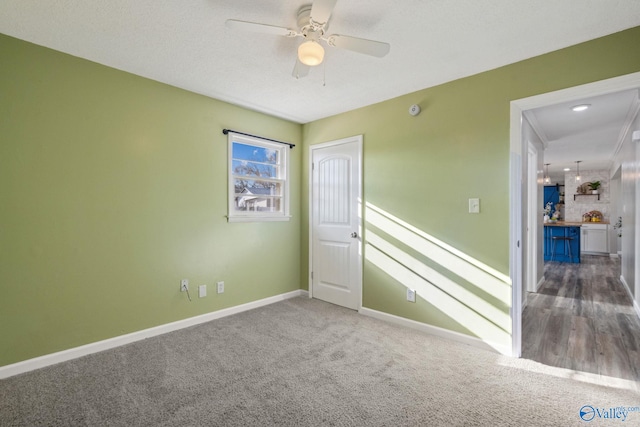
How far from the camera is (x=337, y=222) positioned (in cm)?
402

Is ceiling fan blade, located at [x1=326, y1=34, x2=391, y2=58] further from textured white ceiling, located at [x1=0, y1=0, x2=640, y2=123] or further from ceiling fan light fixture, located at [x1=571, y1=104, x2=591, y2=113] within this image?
ceiling fan light fixture, located at [x1=571, y1=104, x2=591, y2=113]

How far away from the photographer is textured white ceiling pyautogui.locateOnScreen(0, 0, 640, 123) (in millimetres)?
1926

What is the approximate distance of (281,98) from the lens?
345cm

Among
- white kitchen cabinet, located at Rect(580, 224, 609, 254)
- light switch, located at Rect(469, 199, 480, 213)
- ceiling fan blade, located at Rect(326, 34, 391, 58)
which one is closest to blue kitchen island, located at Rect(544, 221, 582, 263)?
white kitchen cabinet, located at Rect(580, 224, 609, 254)

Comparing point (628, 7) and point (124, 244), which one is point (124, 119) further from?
point (628, 7)

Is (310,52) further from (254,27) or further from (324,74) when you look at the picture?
(324,74)

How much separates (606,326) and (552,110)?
242cm

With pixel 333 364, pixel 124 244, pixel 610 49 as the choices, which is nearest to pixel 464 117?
pixel 610 49

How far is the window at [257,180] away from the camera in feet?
12.1

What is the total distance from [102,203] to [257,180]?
1.70 m

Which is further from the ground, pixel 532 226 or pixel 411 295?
pixel 532 226

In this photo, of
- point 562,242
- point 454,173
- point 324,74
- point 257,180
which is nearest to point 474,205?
point 454,173

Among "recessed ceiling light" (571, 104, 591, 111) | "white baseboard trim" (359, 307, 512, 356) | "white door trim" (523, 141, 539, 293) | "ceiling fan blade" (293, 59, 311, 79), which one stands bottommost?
"white baseboard trim" (359, 307, 512, 356)

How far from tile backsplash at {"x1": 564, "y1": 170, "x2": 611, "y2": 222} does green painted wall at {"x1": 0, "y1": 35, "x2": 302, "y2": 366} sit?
34.0 ft
